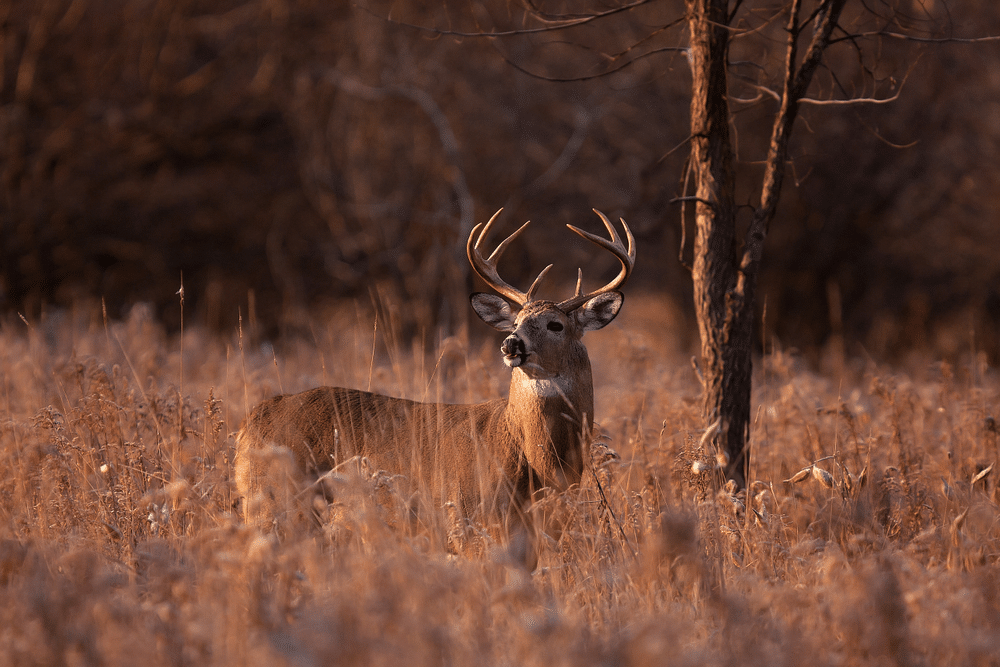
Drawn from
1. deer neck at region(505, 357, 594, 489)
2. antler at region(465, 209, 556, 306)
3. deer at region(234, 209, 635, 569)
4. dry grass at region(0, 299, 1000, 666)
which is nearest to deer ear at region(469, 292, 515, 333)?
antler at region(465, 209, 556, 306)

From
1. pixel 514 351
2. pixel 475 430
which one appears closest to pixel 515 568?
pixel 514 351

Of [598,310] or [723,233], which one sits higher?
[723,233]

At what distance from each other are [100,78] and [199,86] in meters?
1.51

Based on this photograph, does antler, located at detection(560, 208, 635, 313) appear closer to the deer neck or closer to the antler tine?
the antler tine

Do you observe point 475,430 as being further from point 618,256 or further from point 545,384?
point 618,256

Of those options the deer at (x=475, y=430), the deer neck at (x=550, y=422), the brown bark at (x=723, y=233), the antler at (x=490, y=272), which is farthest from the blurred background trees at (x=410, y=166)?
the deer neck at (x=550, y=422)

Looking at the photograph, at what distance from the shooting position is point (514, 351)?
4.54m

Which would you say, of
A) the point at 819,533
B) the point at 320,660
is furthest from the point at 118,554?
the point at 819,533

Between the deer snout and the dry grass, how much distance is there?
0.67 metres

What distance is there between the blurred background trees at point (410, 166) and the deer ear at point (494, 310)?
183 inches

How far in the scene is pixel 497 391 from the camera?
20.6ft

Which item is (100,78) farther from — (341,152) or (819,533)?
(819,533)

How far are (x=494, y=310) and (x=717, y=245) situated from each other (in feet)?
4.52

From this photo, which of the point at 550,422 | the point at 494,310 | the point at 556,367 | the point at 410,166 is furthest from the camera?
the point at 410,166
